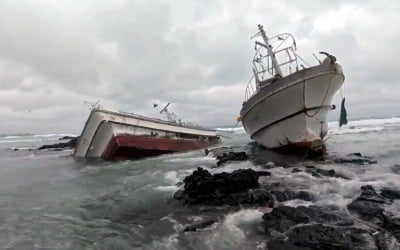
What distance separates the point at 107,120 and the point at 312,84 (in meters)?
13.9

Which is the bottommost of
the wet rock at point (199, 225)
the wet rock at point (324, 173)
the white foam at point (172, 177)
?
the wet rock at point (199, 225)

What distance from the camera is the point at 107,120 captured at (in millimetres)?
25516

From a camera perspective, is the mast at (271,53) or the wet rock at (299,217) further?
the mast at (271,53)

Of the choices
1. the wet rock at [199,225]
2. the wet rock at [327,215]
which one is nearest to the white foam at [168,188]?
the wet rock at [199,225]

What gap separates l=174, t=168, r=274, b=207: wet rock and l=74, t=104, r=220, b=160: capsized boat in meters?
14.4

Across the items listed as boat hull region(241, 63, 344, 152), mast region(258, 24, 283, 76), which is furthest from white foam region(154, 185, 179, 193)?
mast region(258, 24, 283, 76)

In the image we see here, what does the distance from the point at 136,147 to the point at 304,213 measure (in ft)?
62.4

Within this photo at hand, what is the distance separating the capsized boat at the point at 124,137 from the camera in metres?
25.6

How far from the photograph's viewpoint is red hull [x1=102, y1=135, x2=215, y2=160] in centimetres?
2548

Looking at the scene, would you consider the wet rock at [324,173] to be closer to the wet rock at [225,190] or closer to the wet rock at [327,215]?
the wet rock at [225,190]

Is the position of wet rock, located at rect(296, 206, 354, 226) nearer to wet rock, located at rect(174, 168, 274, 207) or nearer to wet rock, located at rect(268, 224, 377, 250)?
wet rock, located at rect(268, 224, 377, 250)

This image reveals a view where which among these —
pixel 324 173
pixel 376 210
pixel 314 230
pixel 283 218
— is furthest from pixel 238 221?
pixel 324 173

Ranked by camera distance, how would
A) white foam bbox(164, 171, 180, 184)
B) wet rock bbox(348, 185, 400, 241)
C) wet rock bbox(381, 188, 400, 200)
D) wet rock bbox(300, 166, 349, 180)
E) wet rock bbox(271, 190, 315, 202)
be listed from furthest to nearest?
white foam bbox(164, 171, 180, 184), wet rock bbox(300, 166, 349, 180), wet rock bbox(271, 190, 315, 202), wet rock bbox(381, 188, 400, 200), wet rock bbox(348, 185, 400, 241)

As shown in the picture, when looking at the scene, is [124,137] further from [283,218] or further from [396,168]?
[283,218]
